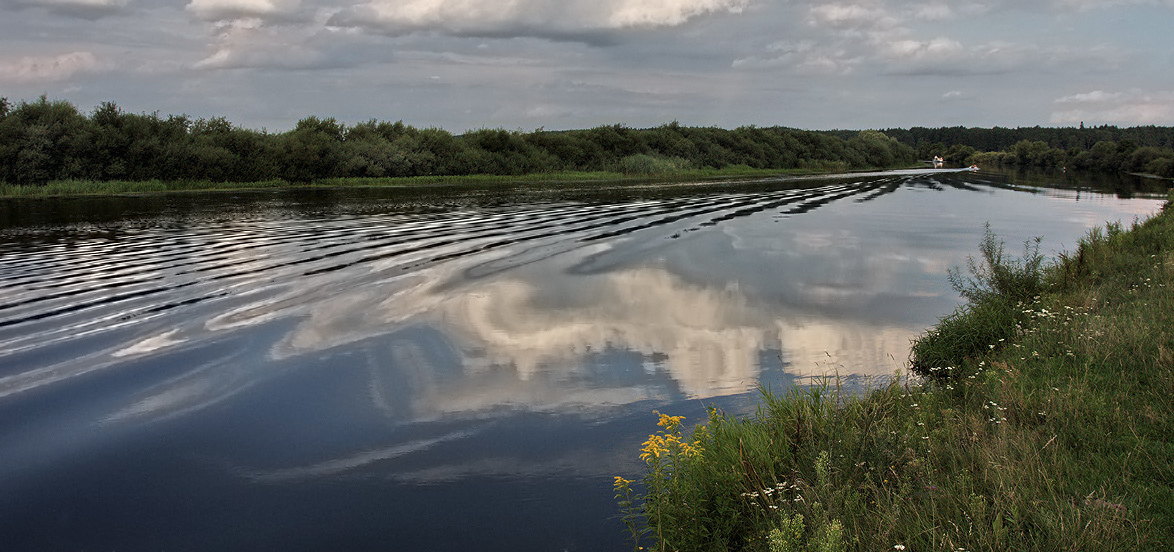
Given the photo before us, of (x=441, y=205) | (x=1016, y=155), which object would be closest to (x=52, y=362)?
(x=441, y=205)

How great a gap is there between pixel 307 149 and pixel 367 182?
5.61m

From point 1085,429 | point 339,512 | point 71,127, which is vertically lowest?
point 339,512

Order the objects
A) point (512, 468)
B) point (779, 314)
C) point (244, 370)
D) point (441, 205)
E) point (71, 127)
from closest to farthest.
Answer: point (512, 468)
point (244, 370)
point (779, 314)
point (441, 205)
point (71, 127)

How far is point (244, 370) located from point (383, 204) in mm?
28865

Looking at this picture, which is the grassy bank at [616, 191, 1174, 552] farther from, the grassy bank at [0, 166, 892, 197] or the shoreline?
the grassy bank at [0, 166, 892, 197]

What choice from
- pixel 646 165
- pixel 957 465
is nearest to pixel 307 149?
pixel 646 165

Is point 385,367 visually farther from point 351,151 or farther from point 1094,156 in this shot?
point 1094,156

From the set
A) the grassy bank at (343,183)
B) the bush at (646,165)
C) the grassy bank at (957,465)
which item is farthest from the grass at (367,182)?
the grassy bank at (957,465)

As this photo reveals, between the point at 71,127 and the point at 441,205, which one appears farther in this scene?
the point at 71,127

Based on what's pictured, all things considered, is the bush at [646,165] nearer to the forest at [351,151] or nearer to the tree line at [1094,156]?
the forest at [351,151]

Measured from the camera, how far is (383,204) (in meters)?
36.8

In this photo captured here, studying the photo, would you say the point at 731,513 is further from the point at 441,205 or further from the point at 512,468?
the point at 441,205

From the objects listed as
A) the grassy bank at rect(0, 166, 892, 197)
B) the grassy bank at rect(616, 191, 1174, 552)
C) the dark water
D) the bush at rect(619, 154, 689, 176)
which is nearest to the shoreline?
the grassy bank at rect(0, 166, 892, 197)

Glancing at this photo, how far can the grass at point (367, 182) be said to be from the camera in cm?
4212
